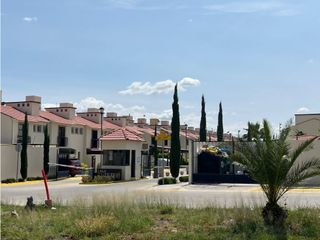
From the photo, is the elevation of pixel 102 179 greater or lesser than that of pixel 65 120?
lesser

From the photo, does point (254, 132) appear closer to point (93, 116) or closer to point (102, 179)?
point (102, 179)

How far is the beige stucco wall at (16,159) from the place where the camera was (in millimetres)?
42562

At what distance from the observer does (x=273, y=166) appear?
12.8 m

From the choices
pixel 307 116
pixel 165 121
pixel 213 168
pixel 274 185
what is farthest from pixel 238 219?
pixel 165 121

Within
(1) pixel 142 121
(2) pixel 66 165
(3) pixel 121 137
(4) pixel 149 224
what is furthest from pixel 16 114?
(1) pixel 142 121

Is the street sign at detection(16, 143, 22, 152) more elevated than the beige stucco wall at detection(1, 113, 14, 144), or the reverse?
the beige stucco wall at detection(1, 113, 14, 144)

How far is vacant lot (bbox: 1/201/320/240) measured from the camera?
11.5m

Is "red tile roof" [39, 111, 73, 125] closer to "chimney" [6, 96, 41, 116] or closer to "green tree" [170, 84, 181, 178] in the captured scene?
"chimney" [6, 96, 41, 116]

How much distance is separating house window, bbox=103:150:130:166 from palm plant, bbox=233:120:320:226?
2947 centimetres

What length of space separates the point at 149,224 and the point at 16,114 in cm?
4195

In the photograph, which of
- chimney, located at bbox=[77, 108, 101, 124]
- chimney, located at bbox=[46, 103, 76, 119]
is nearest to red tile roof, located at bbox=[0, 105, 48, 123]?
chimney, located at bbox=[46, 103, 76, 119]

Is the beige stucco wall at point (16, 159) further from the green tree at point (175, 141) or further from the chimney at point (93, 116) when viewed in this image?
the chimney at point (93, 116)

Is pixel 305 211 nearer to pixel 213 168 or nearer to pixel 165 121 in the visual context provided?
pixel 213 168

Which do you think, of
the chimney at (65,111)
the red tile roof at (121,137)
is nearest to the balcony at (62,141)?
the chimney at (65,111)
